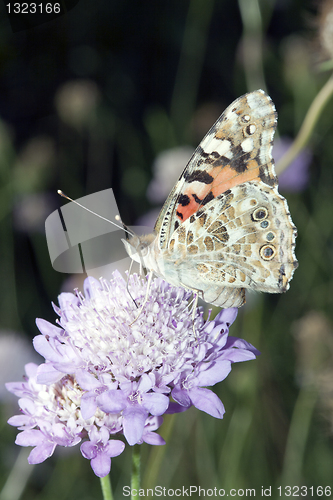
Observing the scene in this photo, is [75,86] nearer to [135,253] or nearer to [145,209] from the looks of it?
[145,209]

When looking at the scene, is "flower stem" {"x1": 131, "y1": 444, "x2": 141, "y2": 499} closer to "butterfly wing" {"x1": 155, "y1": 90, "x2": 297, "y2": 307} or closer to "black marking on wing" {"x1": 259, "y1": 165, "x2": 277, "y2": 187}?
"butterfly wing" {"x1": 155, "y1": 90, "x2": 297, "y2": 307}

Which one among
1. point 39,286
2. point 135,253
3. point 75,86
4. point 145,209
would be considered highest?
point 75,86

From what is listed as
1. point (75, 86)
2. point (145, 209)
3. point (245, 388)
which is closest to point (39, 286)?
point (145, 209)

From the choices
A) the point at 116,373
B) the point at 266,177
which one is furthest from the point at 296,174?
the point at 116,373


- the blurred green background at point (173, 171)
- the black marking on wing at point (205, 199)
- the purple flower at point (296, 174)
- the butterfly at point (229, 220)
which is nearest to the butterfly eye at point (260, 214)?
the butterfly at point (229, 220)

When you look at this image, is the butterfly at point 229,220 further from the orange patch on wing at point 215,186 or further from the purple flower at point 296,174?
the purple flower at point 296,174

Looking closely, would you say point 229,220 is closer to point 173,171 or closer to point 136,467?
point 136,467
